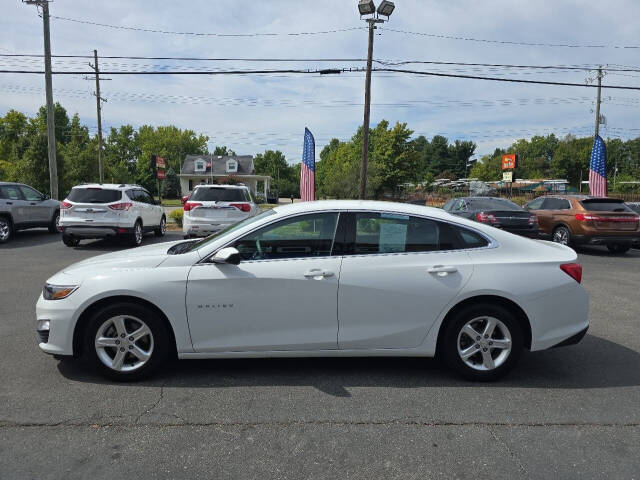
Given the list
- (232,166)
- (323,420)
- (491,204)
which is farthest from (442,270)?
(232,166)

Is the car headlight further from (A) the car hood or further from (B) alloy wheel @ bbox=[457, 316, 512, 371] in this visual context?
(B) alloy wheel @ bbox=[457, 316, 512, 371]

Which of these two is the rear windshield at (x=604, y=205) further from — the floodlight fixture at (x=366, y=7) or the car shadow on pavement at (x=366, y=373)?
the floodlight fixture at (x=366, y=7)

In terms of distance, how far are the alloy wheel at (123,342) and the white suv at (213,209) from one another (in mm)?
8537

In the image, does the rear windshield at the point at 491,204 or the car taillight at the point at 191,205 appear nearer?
the car taillight at the point at 191,205

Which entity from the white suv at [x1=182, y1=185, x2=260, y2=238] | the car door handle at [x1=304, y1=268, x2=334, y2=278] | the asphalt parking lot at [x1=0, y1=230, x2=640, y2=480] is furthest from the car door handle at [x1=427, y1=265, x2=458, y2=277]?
the white suv at [x1=182, y1=185, x2=260, y2=238]

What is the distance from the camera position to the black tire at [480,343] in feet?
12.8

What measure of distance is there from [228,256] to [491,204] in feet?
37.7

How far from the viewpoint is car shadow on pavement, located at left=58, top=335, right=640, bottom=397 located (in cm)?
395

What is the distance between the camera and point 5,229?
13.7 m

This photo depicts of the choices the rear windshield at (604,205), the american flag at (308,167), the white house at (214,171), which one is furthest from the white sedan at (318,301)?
the white house at (214,171)

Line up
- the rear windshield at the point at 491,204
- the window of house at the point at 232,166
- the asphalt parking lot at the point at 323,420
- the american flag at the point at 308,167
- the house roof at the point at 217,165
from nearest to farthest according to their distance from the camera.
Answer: the asphalt parking lot at the point at 323,420, the rear windshield at the point at 491,204, the american flag at the point at 308,167, the house roof at the point at 217,165, the window of house at the point at 232,166

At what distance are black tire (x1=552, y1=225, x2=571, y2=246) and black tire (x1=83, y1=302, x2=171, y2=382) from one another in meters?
12.3

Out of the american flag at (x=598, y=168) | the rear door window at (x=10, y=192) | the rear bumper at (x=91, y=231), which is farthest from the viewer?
the american flag at (x=598, y=168)

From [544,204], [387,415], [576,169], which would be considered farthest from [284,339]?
[576,169]
